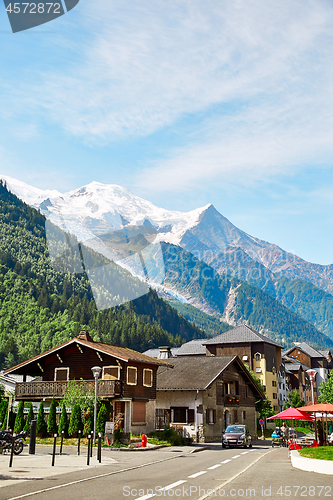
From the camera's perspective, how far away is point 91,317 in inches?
6673

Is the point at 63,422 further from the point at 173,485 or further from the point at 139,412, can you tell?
the point at 173,485

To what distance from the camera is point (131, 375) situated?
4050 centimetres

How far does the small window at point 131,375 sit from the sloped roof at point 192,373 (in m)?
5.45

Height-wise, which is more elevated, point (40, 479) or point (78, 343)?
point (78, 343)

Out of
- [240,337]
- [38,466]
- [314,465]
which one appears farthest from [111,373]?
[240,337]

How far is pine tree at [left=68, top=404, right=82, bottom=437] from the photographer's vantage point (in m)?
34.6

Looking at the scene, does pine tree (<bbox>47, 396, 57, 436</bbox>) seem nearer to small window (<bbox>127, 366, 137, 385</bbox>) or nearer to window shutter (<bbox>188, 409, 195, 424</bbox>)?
small window (<bbox>127, 366, 137, 385</bbox>)

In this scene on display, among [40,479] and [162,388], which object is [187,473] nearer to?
[40,479]

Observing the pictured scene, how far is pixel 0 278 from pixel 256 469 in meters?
165

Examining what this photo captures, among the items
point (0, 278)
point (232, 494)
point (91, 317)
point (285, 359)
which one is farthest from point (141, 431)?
point (0, 278)

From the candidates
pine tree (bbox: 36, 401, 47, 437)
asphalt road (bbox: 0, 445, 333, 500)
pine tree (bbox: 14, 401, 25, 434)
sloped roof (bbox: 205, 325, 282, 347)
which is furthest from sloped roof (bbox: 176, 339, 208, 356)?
asphalt road (bbox: 0, 445, 333, 500)

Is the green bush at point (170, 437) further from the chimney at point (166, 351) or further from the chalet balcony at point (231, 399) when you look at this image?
the chimney at point (166, 351)

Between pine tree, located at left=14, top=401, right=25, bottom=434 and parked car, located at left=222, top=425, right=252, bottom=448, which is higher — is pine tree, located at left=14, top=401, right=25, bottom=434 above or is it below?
above

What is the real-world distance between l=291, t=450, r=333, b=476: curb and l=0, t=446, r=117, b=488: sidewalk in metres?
8.02
